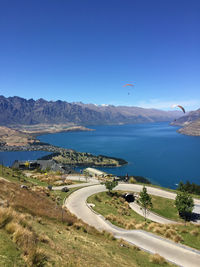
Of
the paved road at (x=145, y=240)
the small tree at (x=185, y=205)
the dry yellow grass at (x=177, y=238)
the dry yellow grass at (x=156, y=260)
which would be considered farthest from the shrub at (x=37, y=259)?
the small tree at (x=185, y=205)

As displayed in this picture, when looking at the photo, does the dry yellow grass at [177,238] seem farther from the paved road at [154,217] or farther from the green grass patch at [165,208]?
the green grass patch at [165,208]

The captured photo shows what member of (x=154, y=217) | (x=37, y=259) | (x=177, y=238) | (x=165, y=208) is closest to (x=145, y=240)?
(x=177, y=238)

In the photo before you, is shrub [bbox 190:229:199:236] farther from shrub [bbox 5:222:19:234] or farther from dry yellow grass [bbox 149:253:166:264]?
shrub [bbox 5:222:19:234]

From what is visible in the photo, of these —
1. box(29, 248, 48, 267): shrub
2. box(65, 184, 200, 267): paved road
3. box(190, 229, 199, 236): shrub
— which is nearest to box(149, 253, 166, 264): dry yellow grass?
box(65, 184, 200, 267): paved road

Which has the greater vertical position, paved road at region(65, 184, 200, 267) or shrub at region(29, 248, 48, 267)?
shrub at region(29, 248, 48, 267)

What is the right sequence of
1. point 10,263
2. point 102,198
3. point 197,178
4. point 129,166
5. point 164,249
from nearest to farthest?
point 10,263 < point 164,249 < point 102,198 < point 197,178 < point 129,166

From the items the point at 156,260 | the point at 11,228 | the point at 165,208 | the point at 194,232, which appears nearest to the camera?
the point at 11,228

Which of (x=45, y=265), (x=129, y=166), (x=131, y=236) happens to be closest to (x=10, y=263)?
(x=45, y=265)

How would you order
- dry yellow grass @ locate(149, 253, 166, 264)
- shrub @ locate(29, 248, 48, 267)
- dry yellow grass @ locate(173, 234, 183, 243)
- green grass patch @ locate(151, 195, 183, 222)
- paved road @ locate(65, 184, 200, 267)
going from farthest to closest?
1. green grass patch @ locate(151, 195, 183, 222)
2. dry yellow grass @ locate(173, 234, 183, 243)
3. paved road @ locate(65, 184, 200, 267)
4. dry yellow grass @ locate(149, 253, 166, 264)
5. shrub @ locate(29, 248, 48, 267)

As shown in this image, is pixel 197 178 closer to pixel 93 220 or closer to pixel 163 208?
pixel 163 208

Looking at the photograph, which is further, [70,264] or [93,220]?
[93,220]

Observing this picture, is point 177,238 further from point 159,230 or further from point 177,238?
point 159,230
